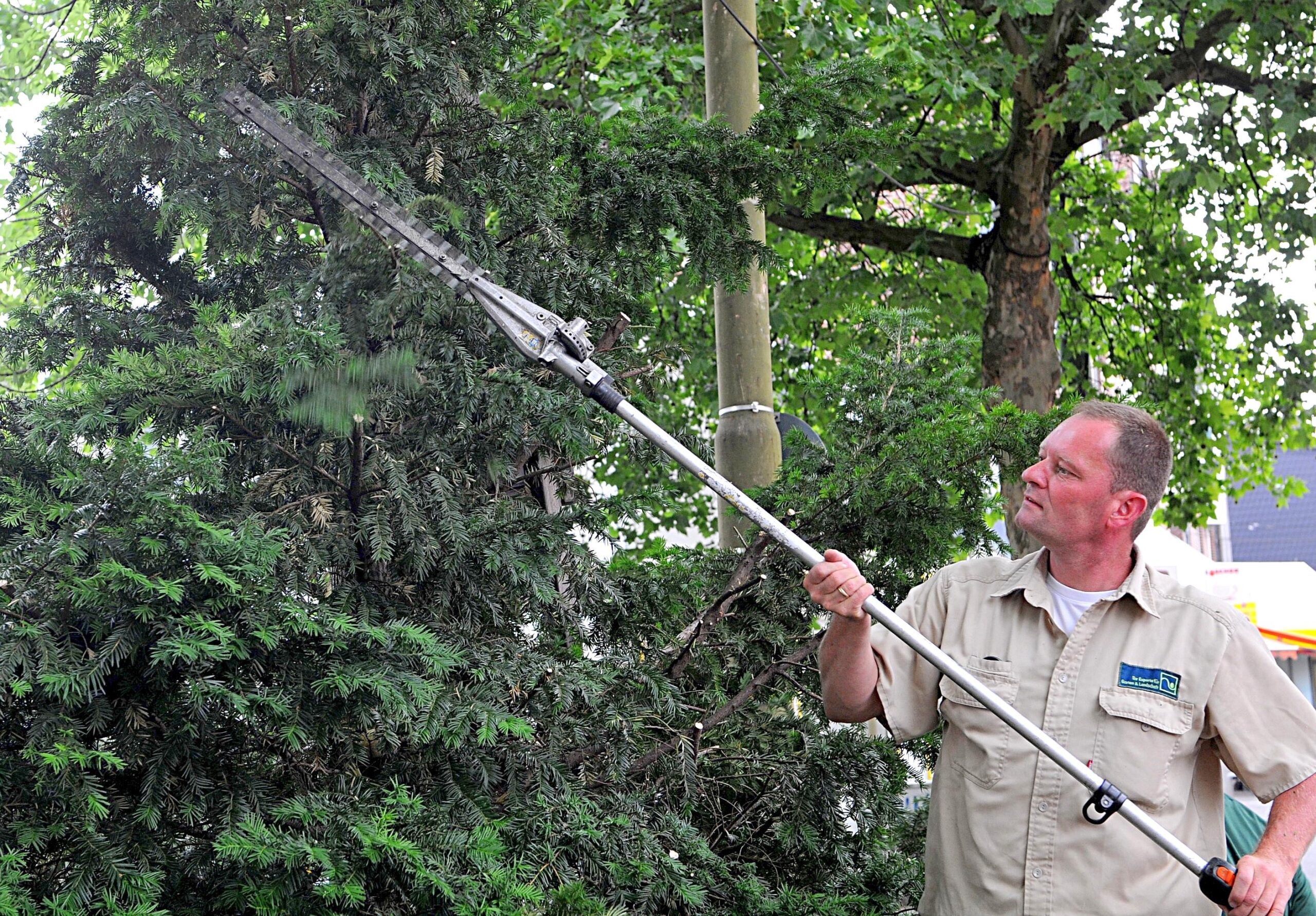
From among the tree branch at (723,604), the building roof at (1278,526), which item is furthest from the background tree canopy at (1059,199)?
the building roof at (1278,526)

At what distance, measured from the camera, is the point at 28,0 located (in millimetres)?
4930

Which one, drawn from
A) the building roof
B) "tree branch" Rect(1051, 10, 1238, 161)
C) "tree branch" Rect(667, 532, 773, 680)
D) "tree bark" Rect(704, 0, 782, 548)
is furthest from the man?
the building roof

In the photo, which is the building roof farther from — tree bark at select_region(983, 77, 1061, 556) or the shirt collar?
the shirt collar

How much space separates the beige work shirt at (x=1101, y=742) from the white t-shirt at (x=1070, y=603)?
0.02 meters

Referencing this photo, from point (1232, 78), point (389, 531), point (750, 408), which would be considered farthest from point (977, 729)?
point (1232, 78)

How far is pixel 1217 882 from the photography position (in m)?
2.55

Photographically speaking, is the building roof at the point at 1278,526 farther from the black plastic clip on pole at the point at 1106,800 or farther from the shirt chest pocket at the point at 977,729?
the black plastic clip on pole at the point at 1106,800

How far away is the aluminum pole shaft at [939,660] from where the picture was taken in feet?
8.39

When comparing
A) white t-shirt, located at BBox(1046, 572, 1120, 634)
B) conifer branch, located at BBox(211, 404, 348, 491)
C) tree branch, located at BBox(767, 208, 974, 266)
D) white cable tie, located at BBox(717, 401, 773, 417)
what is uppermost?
tree branch, located at BBox(767, 208, 974, 266)

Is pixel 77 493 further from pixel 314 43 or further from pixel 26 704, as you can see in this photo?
pixel 314 43

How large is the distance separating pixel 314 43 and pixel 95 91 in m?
0.57

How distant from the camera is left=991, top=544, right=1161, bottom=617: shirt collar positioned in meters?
2.87

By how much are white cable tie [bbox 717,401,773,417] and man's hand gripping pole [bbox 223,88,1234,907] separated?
2832 millimetres

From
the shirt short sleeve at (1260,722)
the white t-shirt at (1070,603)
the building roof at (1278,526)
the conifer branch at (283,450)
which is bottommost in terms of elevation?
the building roof at (1278,526)
